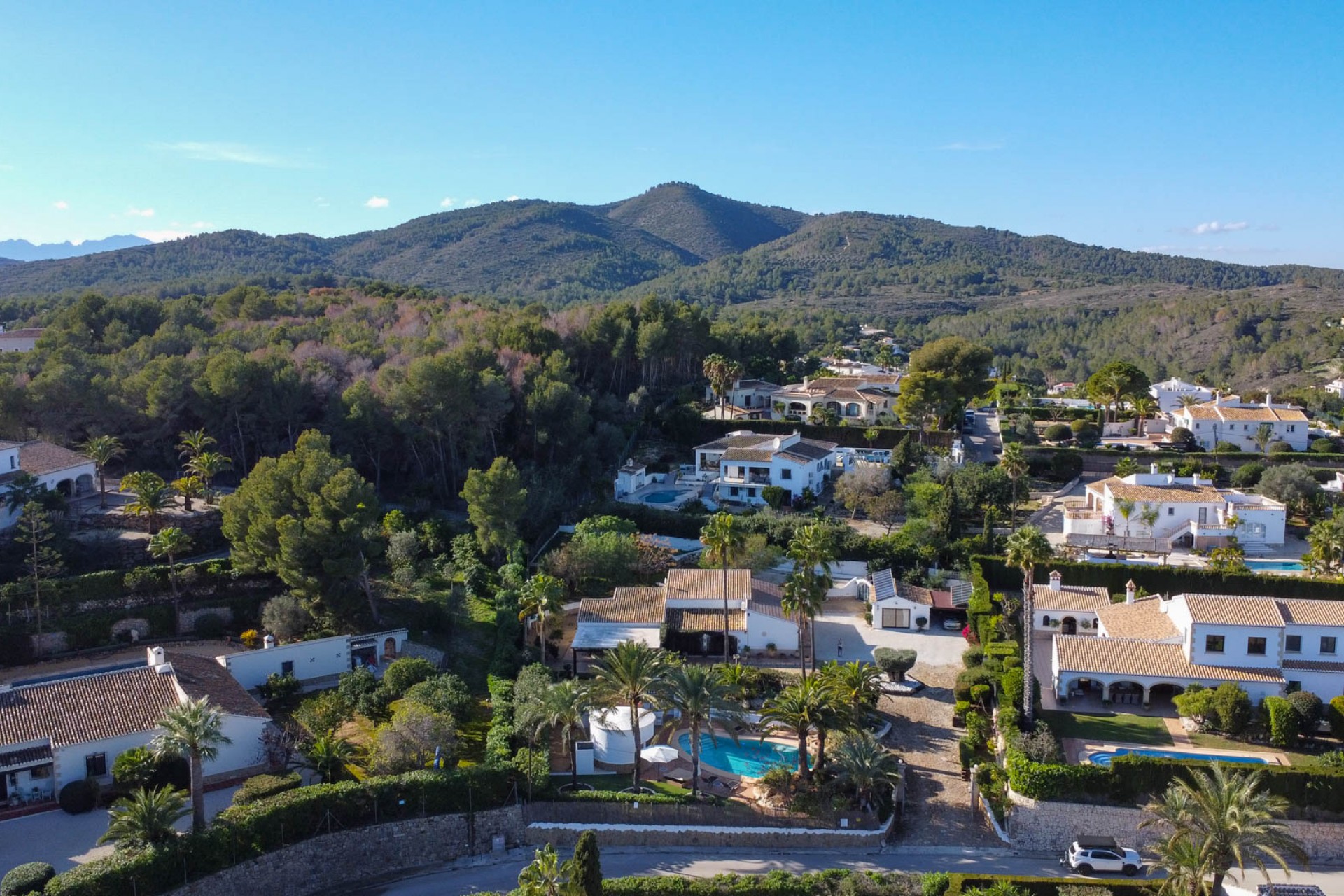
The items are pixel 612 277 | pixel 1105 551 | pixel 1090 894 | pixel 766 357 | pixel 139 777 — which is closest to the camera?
pixel 1090 894

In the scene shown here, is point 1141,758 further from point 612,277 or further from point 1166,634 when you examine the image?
point 612,277

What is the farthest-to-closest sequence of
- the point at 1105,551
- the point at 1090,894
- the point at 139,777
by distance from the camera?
1. the point at 1105,551
2. the point at 139,777
3. the point at 1090,894

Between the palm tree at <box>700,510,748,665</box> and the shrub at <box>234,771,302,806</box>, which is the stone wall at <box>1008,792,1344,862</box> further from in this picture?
the shrub at <box>234,771,302,806</box>

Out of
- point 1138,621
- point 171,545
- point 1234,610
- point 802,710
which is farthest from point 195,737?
point 1234,610

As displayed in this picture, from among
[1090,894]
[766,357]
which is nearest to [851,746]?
[1090,894]

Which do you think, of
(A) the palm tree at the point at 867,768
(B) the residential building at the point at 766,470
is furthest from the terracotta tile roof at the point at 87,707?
(B) the residential building at the point at 766,470

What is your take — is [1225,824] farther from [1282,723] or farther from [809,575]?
[809,575]

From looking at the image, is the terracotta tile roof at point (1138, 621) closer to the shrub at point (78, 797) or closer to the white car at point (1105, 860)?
the white car at point (1105, 860)
